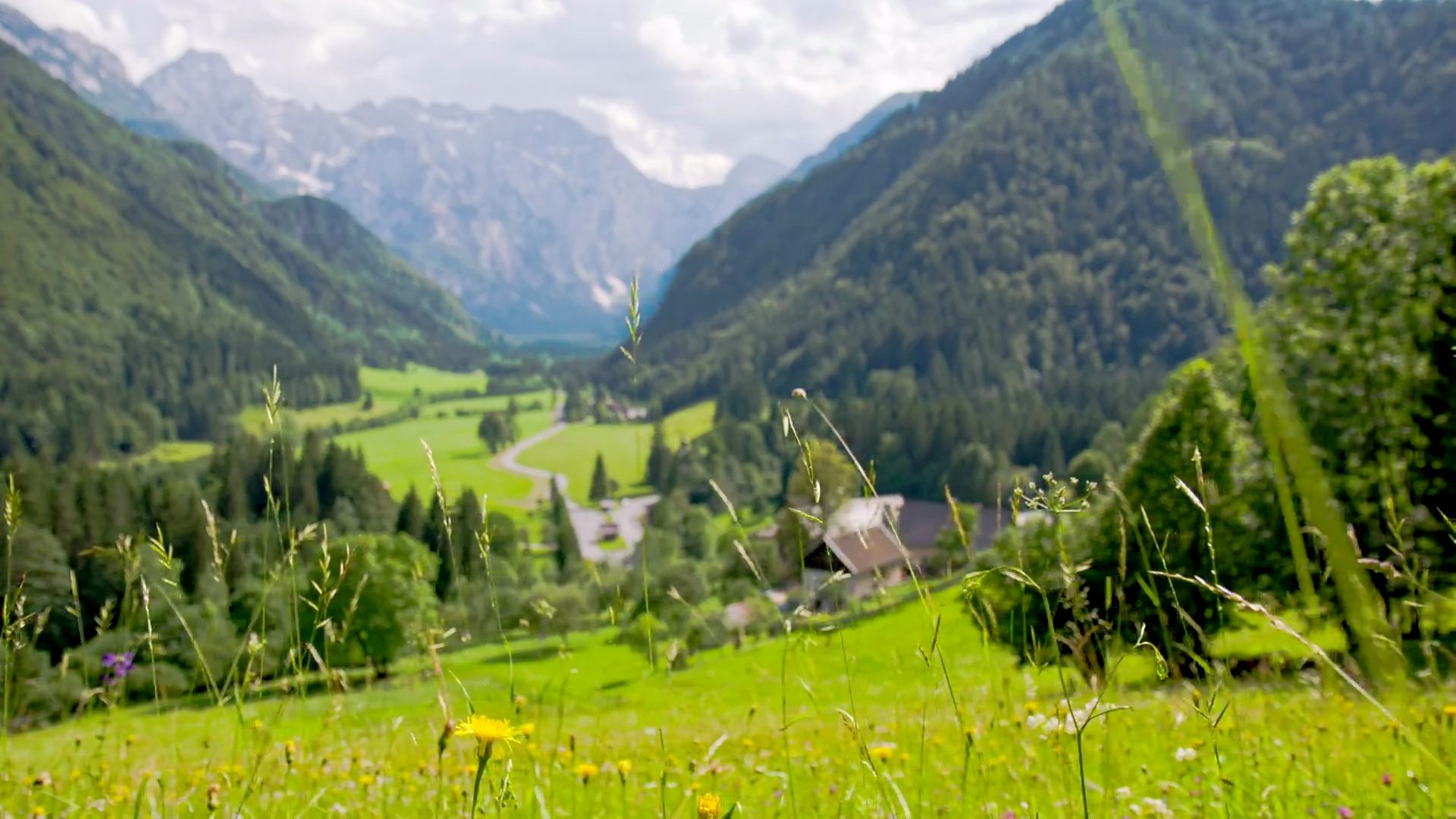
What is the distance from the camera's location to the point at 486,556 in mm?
2768

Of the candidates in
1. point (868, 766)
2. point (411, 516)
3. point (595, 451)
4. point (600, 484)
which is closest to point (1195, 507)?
point (868, 766)

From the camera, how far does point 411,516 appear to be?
278ft

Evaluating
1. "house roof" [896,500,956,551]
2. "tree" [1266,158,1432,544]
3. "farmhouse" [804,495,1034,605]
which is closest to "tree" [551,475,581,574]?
"farmhouse" [804,495,1034,605]

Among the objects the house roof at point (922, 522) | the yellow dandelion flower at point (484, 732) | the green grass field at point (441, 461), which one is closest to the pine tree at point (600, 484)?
the green grass field at point (441, 461)

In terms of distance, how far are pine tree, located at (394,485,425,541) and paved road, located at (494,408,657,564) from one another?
17650 mm

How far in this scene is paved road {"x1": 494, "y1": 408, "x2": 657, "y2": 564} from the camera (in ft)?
359

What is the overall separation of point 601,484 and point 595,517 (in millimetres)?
9099

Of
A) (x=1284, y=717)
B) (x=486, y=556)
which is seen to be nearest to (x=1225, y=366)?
(x=1284, y=717)

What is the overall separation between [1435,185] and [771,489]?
112398 mm

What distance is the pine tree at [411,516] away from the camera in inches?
3218

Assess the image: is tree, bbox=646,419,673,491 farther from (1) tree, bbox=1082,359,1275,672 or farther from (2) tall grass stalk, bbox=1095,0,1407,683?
(2) tall grass stalk, bbox=1095,0,1407,683

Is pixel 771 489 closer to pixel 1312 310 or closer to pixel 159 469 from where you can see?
pixel 159 469

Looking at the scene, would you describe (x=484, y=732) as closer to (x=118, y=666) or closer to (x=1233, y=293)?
(x=1233, y=293)

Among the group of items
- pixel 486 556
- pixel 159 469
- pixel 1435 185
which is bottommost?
pixel 159 469
